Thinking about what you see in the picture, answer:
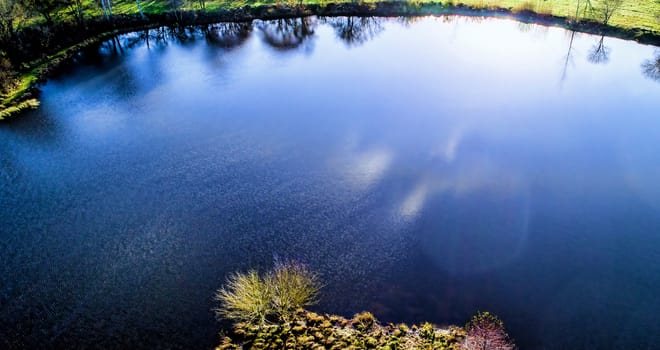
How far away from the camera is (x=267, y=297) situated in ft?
72.1

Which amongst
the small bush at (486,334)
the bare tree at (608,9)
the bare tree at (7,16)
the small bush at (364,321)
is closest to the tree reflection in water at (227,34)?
the bare tree at (7,16)

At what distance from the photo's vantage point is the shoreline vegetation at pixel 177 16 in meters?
48.5

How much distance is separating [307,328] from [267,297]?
2756mm

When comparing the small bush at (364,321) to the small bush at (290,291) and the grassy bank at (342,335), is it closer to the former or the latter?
the grassy bank at (342,335)

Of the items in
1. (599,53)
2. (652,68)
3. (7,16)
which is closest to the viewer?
(652,68)

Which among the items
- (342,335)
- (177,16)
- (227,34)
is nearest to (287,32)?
(227,34)

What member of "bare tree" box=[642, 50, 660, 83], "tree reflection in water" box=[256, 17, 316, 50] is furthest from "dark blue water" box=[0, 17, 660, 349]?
"tree reflection in water" box=[256, 17, 316, 50]

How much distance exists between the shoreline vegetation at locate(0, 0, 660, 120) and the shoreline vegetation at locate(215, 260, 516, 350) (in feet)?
109

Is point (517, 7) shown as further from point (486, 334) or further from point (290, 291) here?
point (290, 291)

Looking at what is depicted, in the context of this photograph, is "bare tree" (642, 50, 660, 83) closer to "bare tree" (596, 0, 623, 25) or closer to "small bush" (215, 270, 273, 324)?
"bare tree" (596, 0, 623, 25)

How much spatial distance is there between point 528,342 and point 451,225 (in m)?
8.47

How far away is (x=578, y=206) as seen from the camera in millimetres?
30047

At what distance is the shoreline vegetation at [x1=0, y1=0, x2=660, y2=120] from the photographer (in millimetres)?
48531

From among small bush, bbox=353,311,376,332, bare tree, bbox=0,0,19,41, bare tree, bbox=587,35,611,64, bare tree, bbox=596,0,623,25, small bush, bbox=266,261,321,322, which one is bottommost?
small bush, bbox=353,311,376,332
